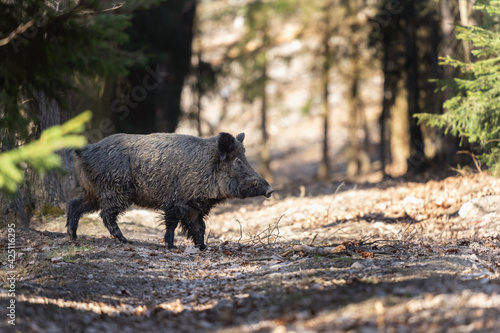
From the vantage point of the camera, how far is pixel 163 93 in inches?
872

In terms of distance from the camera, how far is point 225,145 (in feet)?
31.9

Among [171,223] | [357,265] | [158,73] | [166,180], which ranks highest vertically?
[158,73]

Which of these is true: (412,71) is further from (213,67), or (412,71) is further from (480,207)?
(480,207)

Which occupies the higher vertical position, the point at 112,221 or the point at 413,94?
the point at 413,94

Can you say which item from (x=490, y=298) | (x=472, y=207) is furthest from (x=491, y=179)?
(x=490, y=298)

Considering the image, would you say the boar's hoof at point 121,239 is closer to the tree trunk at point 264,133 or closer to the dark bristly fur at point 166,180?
the dark bristly fur at point 166,180

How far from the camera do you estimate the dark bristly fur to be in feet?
31.5

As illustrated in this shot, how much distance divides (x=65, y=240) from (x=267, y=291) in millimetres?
4525

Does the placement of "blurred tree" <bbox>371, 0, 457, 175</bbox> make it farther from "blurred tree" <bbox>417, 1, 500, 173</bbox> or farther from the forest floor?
the forest floor

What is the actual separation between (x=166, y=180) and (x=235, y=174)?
1225 millimetres

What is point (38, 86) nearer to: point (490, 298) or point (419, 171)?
point (490, 298)

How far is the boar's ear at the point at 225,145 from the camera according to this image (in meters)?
9.59

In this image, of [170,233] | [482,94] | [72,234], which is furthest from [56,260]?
[482,94]

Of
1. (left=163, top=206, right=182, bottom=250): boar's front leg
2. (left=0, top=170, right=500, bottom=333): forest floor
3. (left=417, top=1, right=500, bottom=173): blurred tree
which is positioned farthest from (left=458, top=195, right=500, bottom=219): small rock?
(left=163, top=206, right=182, bottom=250): boar's front leg
